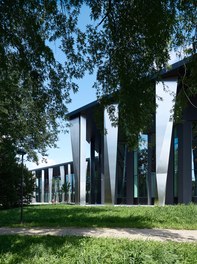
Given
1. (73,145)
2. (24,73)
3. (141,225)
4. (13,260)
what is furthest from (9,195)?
(13,260)

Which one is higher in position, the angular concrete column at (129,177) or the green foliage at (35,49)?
the green foliage at (35,49)

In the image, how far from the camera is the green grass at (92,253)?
7.04 meters

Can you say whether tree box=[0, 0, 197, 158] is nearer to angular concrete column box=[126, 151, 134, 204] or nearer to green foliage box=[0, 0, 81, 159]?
green foliage box=[0, 0, 81, 159]

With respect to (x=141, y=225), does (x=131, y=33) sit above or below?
above

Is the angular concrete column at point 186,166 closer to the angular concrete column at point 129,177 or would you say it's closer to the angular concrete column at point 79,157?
the angular concrete column at point 129,177

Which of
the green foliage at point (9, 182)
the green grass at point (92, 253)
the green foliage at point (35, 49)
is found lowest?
the green grass at point (92, 253)

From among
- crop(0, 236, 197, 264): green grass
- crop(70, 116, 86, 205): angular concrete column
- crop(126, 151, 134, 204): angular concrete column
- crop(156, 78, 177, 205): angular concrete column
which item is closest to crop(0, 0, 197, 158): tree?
crop(0, 236, 197, 264): green grass

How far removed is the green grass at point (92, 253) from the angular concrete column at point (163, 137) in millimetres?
16595

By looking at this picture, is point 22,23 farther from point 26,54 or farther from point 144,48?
point 144,48

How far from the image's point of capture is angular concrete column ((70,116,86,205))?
3275cm

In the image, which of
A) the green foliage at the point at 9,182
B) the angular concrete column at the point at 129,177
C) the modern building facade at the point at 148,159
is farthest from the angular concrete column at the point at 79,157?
the green foliage at the point at 9,182

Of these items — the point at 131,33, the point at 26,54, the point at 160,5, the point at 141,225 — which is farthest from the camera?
the point at 141,225

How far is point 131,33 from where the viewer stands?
31.4 feet

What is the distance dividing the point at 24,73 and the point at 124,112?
311 centimetres
